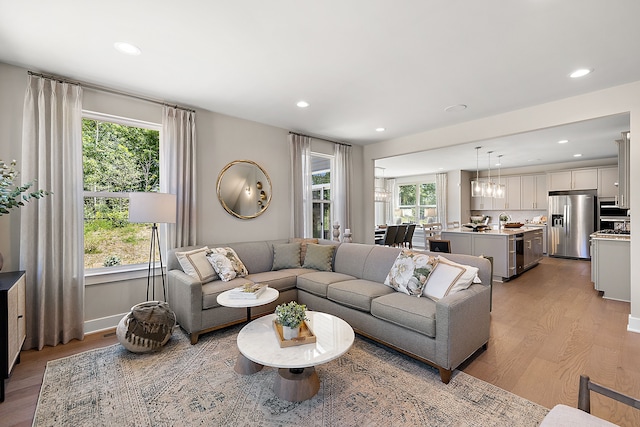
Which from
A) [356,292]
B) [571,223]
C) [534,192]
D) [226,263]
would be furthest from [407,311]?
[534,192]

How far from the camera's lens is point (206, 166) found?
153 inches

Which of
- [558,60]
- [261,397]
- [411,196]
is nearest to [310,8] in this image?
[558,60]

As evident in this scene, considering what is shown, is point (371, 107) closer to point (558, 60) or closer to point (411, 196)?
point (558, 60)

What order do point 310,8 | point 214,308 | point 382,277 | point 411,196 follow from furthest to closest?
1. point 411,196
2. point 382,277
3. point 214,308
4. point 310,8

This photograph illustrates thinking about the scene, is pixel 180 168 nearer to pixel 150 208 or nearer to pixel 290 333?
pixel 150 208

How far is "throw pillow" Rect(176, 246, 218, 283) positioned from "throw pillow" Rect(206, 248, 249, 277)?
0.18 m

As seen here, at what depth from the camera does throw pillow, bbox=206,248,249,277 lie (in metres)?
3.40

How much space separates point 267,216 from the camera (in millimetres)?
4539

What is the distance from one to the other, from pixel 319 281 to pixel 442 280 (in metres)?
1.35

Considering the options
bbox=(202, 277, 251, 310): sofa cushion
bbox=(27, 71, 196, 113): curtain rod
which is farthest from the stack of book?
bbox=(27, 71, 196, 113): curtain rod

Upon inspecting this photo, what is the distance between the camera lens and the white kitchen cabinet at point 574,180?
7.01 metres

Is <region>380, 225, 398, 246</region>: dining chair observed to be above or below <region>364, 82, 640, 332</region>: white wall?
below

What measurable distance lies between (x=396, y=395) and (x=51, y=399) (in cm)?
238

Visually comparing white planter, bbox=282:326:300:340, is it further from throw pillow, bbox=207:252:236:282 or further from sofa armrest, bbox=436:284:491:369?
throw pillow, bbox=207:252:236:282
